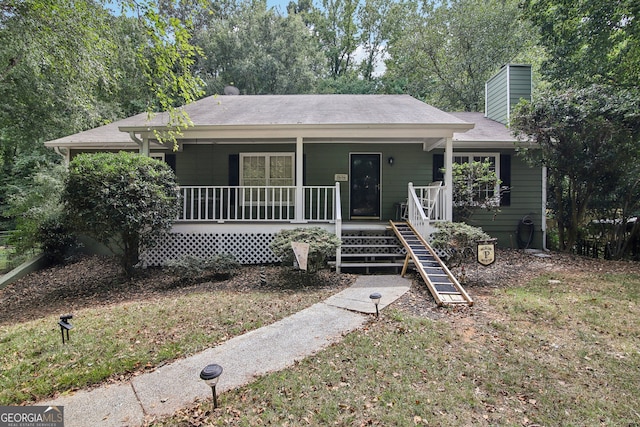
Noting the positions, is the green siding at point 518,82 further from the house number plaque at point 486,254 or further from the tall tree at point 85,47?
the tall tree at point 85,47

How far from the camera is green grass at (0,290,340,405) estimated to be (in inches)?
118

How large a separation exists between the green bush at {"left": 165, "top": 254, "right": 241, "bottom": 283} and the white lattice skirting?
0.64 m

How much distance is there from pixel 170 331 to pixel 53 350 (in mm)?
1158

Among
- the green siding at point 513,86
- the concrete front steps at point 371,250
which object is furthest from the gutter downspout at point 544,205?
the concrete front steps at point 371,250

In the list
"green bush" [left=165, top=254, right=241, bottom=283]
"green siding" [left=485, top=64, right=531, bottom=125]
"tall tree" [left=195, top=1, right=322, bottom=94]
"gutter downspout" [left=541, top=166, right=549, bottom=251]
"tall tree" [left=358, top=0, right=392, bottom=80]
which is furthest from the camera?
"tall tree" [left=358, top=0, right=392, bottom=80]

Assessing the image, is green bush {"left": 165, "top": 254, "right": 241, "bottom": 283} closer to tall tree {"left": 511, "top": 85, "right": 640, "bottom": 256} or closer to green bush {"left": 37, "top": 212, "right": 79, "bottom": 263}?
green bush {"left": 37, "top": 212, "right": 79, "bottom": 263}

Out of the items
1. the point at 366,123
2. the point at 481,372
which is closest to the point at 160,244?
the point at 366,123

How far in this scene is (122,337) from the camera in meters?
3.78

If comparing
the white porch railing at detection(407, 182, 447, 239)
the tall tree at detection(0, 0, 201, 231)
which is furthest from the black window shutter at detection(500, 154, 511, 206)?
the tall tree at detection(0, 0, 201, 231)

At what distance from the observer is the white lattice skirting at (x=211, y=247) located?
7328mm

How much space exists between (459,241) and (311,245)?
2507mm

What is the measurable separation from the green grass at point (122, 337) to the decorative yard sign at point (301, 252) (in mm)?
513

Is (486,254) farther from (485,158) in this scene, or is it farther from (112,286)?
(112,286)

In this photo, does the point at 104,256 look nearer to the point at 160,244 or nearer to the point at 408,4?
the point at 160,244
